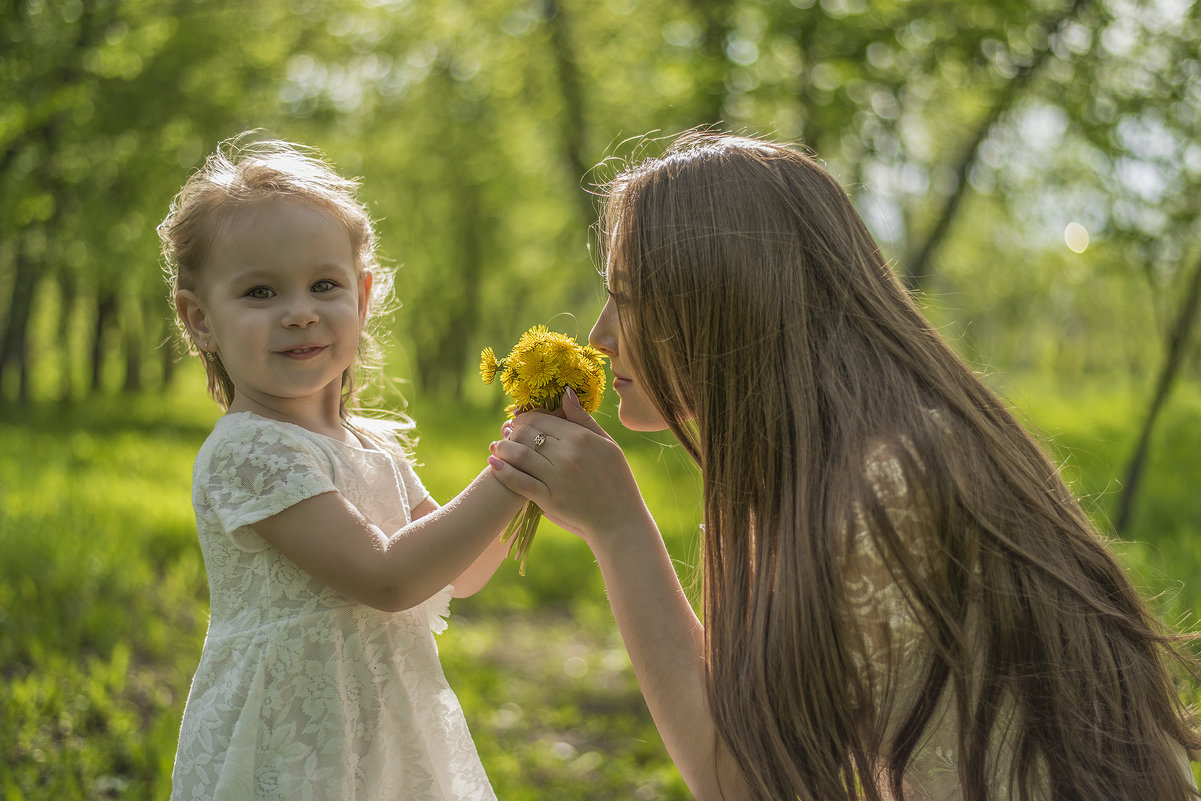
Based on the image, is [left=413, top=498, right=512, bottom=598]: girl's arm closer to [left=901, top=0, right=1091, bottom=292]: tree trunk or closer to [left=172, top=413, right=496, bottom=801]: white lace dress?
[left=172, top=413, right=496, bottom=801]: white lace dress

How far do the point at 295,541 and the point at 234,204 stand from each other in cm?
65

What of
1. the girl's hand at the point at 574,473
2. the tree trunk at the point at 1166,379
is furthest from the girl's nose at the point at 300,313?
the tree trunk at the point at 1166,379

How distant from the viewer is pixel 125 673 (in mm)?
4207

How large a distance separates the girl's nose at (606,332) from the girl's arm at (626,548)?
0.70 feet

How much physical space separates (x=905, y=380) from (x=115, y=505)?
6.21m

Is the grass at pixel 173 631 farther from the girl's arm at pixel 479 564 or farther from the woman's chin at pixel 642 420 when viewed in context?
the girl's arm at pixel 479 564

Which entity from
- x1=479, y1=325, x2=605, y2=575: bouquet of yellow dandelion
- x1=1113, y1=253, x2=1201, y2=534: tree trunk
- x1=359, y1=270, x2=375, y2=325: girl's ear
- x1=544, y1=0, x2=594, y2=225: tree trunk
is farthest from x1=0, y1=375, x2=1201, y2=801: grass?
x1=544, y1=0, x2=594, y2=225: tree trunk

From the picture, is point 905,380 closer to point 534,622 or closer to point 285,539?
point 285,539

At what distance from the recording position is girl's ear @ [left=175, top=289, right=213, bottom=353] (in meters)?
1.91

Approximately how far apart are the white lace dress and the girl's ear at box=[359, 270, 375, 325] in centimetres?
34

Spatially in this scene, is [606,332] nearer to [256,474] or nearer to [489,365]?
[489,365]

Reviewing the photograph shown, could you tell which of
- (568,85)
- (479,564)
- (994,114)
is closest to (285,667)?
(479,564)

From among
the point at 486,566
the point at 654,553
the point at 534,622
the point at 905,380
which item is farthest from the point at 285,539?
the point at 534,622

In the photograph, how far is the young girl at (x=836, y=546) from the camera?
1705 mm
